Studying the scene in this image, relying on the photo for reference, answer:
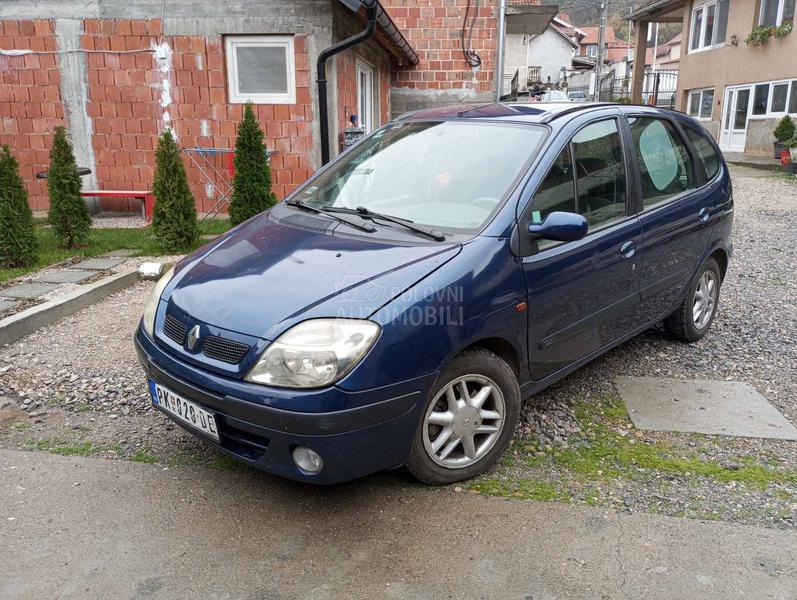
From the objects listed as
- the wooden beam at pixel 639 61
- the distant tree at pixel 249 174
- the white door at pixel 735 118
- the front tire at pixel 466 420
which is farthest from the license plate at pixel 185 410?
the wooden beam at pixel 639 61

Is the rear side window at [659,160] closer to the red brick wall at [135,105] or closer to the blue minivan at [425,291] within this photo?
the blue minivan at [425,291]

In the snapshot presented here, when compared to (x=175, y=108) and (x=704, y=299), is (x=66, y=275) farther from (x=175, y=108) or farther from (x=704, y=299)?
(x=704, y=299)

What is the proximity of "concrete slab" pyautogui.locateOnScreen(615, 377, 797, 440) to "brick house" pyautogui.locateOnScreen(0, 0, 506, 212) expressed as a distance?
21.3 ft

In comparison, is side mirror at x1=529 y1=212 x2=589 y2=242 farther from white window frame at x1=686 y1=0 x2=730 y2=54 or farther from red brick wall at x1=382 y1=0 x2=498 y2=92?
white window frame at x1=686 y1=0 x2=730 y2=54

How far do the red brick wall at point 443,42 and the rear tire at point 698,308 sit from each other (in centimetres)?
1077

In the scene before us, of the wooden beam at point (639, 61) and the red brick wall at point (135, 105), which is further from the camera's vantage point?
the wooden beam at point (639, 61)

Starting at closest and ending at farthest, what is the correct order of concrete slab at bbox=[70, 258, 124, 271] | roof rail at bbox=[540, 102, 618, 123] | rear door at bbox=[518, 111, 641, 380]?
rear door at bbox=[518, 111, 641, 380]
roof rail at bbox=[540, 102, 618, 123]
concrete slab at bbox=[70, 258, 124, 271]

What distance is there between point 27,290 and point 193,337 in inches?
157

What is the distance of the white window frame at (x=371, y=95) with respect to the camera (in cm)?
1100

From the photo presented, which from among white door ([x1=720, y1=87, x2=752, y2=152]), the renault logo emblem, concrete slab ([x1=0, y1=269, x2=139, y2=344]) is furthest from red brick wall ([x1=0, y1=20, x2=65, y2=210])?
white door ([x1=720, y1=87, x2=752, y2=152])

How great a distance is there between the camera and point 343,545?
2713mm

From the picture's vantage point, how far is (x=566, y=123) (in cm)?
361

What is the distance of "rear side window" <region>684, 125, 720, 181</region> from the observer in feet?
15.7

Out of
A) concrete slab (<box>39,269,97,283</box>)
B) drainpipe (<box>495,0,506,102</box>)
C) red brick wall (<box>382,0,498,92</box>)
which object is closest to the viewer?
concrete slab (<box>39,269,97,283</box>)
